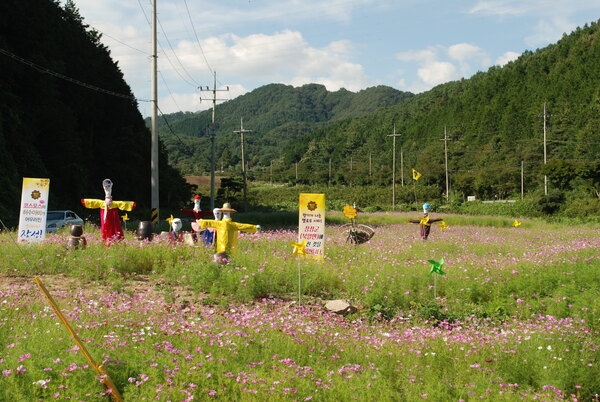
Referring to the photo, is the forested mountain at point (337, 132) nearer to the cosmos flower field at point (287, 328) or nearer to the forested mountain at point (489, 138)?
the forested mountain at point (489, 138)

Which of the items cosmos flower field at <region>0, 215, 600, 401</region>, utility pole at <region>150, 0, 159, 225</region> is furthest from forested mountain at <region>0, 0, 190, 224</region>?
cosmos flower field at <region>0, 215, 600, 401</region>

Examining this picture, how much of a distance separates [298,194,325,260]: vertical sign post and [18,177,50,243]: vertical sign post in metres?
6.22

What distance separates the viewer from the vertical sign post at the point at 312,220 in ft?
43.1

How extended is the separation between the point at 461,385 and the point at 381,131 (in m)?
119

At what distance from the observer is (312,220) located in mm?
13203

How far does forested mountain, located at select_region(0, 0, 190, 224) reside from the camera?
30.6 meters

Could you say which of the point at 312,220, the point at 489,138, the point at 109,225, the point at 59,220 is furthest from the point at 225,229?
the point at 489,138

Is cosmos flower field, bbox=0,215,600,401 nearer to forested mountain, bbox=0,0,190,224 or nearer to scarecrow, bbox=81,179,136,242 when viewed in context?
scarecrow, bbox=81,179,136,242

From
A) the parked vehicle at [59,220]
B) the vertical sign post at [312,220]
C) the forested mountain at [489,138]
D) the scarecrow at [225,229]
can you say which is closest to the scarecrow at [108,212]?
the scarecrow at [225,229]

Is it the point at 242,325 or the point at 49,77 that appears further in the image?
the point at 49,77

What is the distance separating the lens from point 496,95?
104875 mm

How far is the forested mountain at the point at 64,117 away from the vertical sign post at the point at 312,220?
650 inches

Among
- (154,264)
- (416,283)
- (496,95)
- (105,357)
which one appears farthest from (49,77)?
(496,95)

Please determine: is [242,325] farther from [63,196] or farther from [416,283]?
[63,196]
